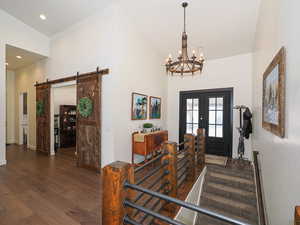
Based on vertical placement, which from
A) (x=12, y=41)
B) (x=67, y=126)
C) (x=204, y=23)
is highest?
(x=204, y=23)

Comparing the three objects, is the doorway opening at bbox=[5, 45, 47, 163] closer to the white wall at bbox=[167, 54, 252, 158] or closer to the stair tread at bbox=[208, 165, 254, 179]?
the white wall at bbox=[167, 54, 252, 158]

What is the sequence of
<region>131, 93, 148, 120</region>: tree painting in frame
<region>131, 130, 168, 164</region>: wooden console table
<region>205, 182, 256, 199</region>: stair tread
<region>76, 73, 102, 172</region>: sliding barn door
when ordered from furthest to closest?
<region>131, 93, 148, 120</region>: tree painting in frame < <region>131, 130, 168, 164</region>: wooden console table < <region>76, 73, 102, 172</region>: sliding barn door < <region>205, 182, 256, 199</region>: stair tread

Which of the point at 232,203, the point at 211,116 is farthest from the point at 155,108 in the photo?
the point at 232,203

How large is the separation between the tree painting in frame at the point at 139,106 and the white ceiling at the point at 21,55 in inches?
141

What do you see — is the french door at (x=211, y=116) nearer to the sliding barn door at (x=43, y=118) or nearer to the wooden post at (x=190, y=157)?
the wooden post at (x=190, y=157)

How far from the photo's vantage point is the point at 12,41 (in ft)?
12.7

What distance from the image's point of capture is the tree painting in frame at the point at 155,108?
4.49 meters

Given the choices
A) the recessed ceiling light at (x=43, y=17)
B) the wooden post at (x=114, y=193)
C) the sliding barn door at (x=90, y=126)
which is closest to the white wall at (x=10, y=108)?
the recessed ceiling light at (x=43, y=17)

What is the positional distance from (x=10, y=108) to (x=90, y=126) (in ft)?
17.7

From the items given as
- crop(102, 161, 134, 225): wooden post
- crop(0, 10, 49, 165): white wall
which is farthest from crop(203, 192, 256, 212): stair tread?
crop(0, 10, 49, 165): white wall

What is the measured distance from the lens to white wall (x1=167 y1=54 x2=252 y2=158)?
429 cm

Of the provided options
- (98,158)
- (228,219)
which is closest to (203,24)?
(228,219)

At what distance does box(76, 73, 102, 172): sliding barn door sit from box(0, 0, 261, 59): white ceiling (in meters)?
1.70

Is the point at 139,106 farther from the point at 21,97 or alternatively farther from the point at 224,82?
the point at 21,97
